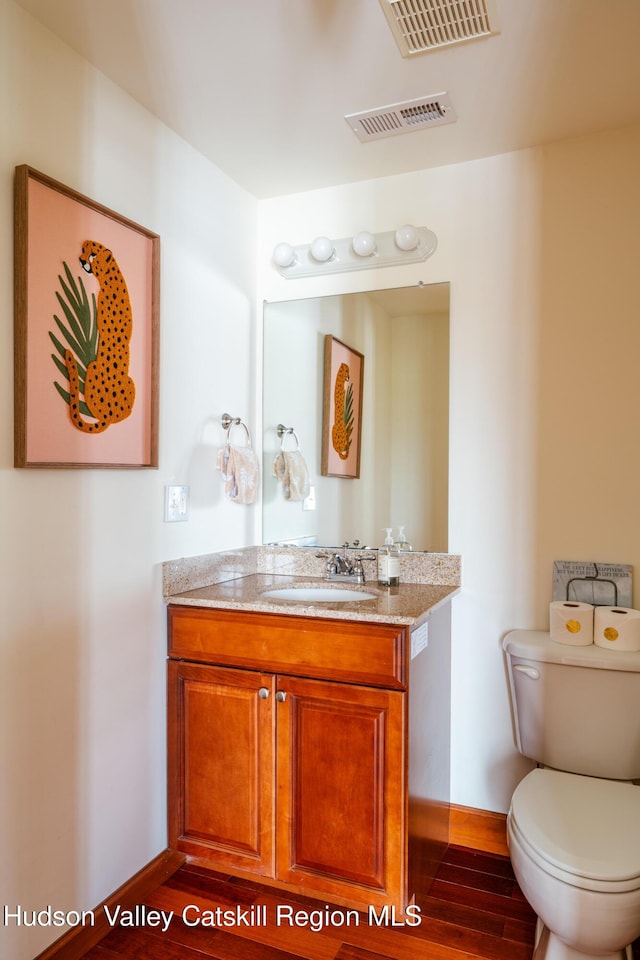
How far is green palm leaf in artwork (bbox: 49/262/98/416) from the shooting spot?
61.2 inches

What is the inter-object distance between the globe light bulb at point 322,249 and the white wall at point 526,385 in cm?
28

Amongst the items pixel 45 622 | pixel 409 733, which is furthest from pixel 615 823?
pixel 45 622

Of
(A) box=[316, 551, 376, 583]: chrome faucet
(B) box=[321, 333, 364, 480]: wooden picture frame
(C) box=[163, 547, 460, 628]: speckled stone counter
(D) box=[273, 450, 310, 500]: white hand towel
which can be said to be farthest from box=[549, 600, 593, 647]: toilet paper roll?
(D) box=[273, 450, 310, 500]: white hand towel

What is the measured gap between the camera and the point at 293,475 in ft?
7.95

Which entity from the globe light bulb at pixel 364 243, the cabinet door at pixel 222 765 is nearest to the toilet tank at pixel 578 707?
the cabinet door at pixel 222 765

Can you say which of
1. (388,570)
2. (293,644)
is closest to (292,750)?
(293,644)

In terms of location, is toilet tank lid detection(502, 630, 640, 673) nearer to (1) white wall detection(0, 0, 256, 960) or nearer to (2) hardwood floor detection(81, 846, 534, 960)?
(2) hardwood floor detection(81, 846, 534, 960)

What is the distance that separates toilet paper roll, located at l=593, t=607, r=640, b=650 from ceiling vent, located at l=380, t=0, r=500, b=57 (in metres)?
1.58

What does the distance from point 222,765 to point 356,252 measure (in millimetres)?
1795

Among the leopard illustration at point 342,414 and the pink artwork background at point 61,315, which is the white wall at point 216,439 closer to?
the pink artwork background at point 61,315

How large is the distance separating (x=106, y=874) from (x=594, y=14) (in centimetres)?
252

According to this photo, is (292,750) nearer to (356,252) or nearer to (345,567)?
(345,567)

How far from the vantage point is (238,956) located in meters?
1.62

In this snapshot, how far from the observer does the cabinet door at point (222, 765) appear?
5.99 ft
